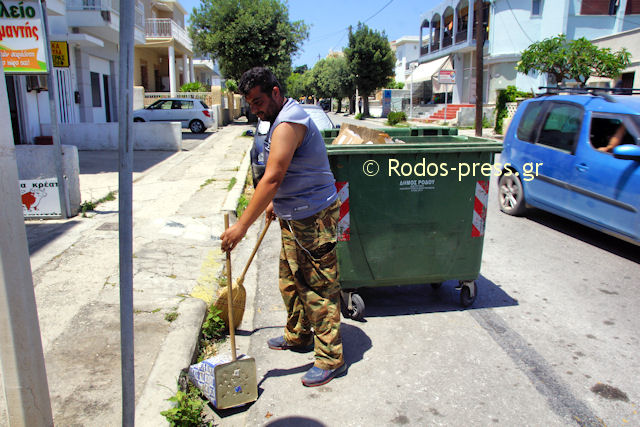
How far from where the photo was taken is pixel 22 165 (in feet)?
21.7

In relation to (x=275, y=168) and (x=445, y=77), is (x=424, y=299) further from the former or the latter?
(x=445, y=77)

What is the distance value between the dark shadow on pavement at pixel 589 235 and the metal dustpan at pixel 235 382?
186 inches

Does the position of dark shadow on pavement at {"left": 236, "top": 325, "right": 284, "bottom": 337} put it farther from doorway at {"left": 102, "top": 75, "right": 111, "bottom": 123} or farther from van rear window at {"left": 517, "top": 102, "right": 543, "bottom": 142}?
doorway at {"left": 102, "top": 75, "right": 111, "bottom": 123}

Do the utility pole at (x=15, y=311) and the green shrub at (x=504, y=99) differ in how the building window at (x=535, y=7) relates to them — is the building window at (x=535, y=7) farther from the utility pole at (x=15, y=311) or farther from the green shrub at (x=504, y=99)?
the utility pole at (x=15, y=311)

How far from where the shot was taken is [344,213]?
3.95 metres

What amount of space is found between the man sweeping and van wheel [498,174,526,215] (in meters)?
5.05

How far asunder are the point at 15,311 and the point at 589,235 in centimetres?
663

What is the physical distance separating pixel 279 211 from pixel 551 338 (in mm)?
2313

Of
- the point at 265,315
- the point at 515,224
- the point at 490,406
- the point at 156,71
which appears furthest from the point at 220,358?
the point at 156,71

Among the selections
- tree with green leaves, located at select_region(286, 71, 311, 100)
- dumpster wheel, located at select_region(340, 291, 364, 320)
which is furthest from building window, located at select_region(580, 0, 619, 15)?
tree with green leaves, located at select_region(286, 71, 311, 100)

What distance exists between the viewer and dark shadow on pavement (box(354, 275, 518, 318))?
4367mm

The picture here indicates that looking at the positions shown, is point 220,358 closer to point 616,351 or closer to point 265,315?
point 265,315

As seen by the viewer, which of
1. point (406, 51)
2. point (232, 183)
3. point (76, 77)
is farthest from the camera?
point (406, 51)

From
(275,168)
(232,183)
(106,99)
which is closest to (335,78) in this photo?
(106,99)
